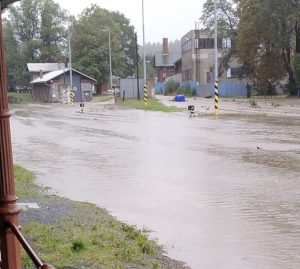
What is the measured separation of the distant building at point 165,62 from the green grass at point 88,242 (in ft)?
398

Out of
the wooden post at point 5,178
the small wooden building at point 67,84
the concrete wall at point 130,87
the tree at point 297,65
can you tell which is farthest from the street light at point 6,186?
the small wooden building at point 67,84

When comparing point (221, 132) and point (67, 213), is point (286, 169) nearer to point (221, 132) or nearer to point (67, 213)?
point (67, 213)

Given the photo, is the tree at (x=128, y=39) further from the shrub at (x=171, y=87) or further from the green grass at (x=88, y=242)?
the green grass at (x=88, y=242)

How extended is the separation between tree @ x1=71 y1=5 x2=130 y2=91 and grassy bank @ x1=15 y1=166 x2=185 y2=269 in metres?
83.1

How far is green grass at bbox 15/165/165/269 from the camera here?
6.00 metres

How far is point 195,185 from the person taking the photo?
12.2 m


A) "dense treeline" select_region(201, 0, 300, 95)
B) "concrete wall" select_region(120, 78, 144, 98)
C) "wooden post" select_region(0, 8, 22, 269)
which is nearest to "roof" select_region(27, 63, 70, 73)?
"concrete wall" select_region(120, 78, 144, 98)

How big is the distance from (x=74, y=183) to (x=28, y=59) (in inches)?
3820

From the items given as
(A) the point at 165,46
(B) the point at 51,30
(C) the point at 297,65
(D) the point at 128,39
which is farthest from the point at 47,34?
(C) the point at 297,65

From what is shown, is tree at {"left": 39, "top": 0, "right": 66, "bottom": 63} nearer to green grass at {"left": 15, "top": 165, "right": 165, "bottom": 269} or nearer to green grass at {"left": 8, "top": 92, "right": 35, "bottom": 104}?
green grass at {"left": 8, "top": 92, "right": 35, "bottom": 104}

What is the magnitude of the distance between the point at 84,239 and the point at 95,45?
8675 cm

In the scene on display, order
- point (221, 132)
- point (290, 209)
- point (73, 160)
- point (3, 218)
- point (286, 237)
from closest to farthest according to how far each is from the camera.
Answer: point (3, 218), point (286, 237), point (290, 209), point (73, 160), point (221, 132)

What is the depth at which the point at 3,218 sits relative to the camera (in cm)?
373

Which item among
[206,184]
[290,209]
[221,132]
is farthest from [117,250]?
[221,132]
